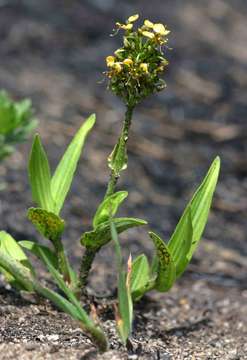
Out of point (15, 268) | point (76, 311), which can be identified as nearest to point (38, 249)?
point (15, 268)

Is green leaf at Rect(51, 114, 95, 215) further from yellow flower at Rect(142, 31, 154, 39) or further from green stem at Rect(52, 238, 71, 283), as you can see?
yellow flower at Rect(142, 31, 154, 39)

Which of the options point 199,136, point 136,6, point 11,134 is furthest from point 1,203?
point 136,6

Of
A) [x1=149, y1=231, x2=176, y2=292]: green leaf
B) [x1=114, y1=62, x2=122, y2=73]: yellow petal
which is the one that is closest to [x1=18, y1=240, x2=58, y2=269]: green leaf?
[x1=149, y1=231, x2=176, y2=292]: green leaf

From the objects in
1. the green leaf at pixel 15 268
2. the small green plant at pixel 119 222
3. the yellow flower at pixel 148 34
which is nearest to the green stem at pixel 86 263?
the small green plant at pixel 119 222

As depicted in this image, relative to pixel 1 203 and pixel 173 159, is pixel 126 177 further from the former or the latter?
pixel 1 203

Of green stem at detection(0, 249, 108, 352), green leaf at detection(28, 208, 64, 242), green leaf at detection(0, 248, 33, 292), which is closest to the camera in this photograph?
green stem at detection(0, 249, 108, 352)

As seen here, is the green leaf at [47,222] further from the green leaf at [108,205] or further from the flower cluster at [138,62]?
the flower cluster at [138,62]

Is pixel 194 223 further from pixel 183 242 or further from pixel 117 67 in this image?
pixel 117 67
